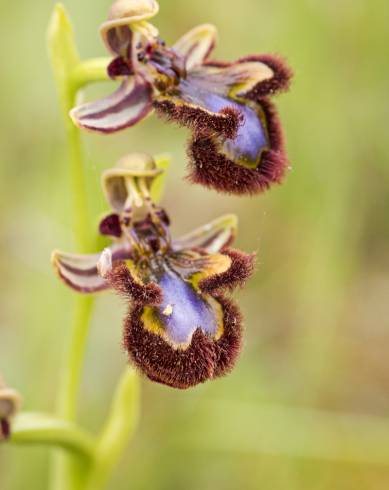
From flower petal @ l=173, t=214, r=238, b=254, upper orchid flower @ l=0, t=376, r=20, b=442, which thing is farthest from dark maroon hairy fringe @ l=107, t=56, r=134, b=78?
upper orchid flower @ l=0, t=376, r=20, b=442

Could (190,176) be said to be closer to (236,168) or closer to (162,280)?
(236,168)

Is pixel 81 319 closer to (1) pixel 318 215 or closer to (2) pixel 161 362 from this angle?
(2) pixel 161 362

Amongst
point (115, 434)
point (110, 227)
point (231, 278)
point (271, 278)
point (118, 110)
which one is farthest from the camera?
point (271, 278)

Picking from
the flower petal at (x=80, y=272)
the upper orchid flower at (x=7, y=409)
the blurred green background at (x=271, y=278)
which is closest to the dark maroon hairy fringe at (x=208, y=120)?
the flower petal at (x=80, y=272)

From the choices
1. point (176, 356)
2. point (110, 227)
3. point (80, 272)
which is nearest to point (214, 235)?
point (110, 227)

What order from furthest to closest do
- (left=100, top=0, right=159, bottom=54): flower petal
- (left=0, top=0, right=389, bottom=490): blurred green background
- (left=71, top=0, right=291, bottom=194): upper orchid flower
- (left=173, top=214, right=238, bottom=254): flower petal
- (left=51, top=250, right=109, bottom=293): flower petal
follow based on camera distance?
(left=0, top=0, right=389, bottom=490): blurred green background, (left=173, top=214, right=238, bottom=254): flower petal, (left=51, top=250, right=109, bottom=293): flower petal, (left=100, top=0, right=159, bottom=54): flower petal, (left=71, top=0, right=291, bottom=194): upper orchid flower

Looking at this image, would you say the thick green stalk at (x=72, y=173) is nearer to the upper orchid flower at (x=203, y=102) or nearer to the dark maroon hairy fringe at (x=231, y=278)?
the upper orchid flower at (x=203, y=102)

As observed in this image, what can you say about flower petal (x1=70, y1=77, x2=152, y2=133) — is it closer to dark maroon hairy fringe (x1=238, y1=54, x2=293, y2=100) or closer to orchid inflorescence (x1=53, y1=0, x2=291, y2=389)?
orchid inflorescence (x1=53, y1=0, x2=291, y2=389)
